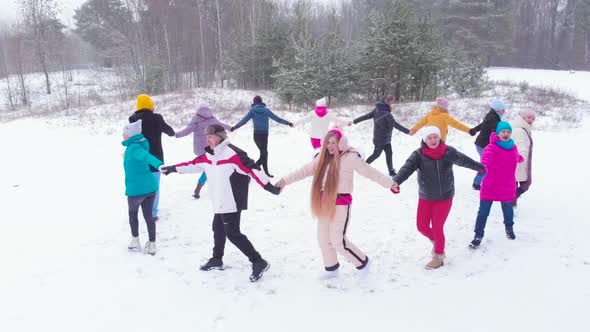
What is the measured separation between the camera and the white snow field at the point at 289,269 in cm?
389

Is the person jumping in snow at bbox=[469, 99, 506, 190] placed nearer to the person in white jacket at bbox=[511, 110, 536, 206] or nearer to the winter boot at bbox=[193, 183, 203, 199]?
the person in white jacket at bbox=[511, 110, 536, 206]

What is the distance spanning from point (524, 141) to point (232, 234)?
5144 millimetres

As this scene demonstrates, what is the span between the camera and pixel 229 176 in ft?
14.5

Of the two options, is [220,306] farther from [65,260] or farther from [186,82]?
[186,82]

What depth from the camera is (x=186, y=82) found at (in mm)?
39719

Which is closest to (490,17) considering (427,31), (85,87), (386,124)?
(427,31)

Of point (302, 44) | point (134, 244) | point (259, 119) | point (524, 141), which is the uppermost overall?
point (302, 44)

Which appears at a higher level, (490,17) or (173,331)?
(490,17)

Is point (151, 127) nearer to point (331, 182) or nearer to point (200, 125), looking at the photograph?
point (200, 125)

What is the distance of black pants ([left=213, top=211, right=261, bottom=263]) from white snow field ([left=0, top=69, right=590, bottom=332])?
0.38 meters

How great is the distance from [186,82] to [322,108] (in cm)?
3452

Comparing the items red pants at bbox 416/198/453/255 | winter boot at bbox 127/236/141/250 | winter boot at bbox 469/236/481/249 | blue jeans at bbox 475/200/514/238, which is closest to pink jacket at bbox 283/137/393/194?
red pants at bbox 416/198/453/255

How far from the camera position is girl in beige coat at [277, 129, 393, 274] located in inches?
169

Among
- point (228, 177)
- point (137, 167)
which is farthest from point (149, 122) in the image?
point (228, 177)
